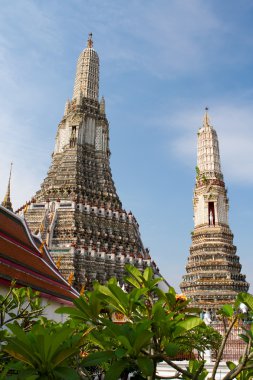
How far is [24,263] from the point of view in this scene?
758 inches

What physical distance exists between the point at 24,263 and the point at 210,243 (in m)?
23.1

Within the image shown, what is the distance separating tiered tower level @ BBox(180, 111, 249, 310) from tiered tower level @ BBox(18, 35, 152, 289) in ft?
25.0

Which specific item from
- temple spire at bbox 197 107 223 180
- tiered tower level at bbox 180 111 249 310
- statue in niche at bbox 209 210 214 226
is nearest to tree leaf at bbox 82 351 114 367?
tiered tower level at bbox 180 111 249 310

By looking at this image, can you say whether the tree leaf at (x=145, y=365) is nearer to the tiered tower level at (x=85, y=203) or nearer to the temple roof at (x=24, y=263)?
the temple roof at (x=24, y=263)

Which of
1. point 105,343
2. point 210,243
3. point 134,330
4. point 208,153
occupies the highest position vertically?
point 208,153

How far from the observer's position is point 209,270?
121 ft

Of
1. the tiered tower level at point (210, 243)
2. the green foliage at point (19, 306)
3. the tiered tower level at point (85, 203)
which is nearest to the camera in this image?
the green foliage at point (19, 306)

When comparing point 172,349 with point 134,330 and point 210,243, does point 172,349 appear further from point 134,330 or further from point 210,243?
point 210,243

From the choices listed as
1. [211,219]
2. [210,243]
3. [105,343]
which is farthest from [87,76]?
[105,343]

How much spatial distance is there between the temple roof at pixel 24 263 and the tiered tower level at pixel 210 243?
623 inches

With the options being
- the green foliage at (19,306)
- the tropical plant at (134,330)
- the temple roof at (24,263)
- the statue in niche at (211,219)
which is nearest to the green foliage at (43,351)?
the tropical plant at (134,330)

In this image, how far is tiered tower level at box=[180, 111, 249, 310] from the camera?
3556cm

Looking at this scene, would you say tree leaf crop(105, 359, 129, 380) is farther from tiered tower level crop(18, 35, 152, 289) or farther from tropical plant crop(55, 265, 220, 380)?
tiered tower level crop(18, 35, 152, 289)

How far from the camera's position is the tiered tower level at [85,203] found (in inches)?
1638
